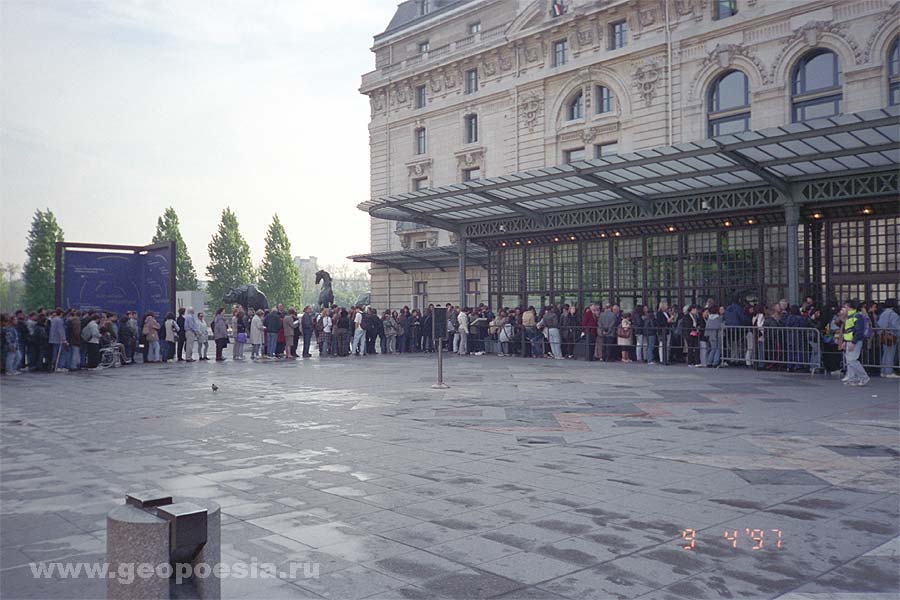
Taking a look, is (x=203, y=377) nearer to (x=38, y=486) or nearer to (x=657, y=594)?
(x=38, y=486)

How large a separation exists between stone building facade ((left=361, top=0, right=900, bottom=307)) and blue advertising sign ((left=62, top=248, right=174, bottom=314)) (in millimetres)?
18217

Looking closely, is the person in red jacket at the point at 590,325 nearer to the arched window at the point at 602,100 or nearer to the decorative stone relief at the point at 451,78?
the arched window at the point at 602,100

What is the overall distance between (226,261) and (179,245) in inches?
197

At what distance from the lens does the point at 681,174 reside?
20.9 metres

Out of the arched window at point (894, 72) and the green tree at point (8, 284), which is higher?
the arched window at point (894, 72)

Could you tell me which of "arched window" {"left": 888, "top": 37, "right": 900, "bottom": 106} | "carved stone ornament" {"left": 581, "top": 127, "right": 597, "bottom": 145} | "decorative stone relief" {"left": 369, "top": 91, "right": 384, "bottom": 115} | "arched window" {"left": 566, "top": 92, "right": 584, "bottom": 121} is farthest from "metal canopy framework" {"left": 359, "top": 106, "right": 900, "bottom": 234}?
"decorative stone relief" {"left": 369, "top": 91, "right": 384, "bottom": 115}

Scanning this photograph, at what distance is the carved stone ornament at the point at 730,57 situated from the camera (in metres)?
29.8

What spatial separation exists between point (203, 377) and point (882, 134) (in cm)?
1703

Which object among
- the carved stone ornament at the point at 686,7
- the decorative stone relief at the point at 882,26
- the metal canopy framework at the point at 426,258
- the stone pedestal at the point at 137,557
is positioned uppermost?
the carved stone ornament at the point at 686,7

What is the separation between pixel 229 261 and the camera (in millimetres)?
80250

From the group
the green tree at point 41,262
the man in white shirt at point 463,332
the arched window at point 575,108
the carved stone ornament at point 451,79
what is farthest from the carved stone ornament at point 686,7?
the green tree at point 41,262

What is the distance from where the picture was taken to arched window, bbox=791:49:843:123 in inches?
1117

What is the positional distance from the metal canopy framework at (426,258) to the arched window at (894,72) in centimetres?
1778

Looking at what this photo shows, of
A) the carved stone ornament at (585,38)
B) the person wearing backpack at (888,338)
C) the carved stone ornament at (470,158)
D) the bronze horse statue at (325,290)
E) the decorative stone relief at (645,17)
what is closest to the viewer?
the person wearing backpack at (888,338)
